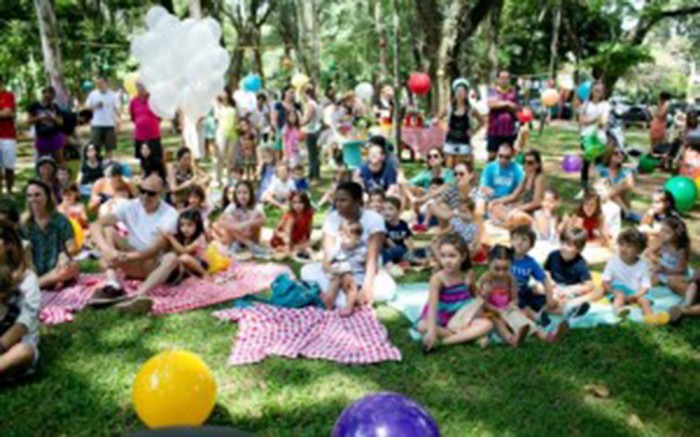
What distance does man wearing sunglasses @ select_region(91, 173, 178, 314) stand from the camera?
17.0 ft

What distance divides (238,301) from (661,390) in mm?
3152

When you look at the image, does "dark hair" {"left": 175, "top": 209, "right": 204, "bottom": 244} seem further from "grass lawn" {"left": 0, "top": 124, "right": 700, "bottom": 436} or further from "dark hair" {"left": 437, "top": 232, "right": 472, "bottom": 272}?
"dark hair" {"left": 437, "top": 232, "right": 472, "bottom": 272}

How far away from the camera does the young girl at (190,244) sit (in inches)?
215

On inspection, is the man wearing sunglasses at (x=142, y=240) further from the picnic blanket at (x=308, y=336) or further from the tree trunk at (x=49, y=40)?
the tree trunk at (x=49, y=40)

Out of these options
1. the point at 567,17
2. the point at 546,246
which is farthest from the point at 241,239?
the point at 567,17

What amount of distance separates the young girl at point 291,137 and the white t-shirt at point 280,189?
5.43 ft

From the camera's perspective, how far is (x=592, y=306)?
16.5 ft

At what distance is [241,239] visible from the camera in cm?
670

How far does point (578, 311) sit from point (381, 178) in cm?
311

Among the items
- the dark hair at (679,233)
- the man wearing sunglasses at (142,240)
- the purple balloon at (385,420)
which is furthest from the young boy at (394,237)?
the purple balloon at (385,420)

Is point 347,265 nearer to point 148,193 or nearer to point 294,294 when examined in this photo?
point 294,294

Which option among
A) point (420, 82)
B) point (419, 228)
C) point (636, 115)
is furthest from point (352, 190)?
point (636, 115)

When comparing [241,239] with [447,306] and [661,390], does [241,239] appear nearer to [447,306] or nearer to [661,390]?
[447,306]

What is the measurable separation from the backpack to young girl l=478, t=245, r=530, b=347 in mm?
1358
